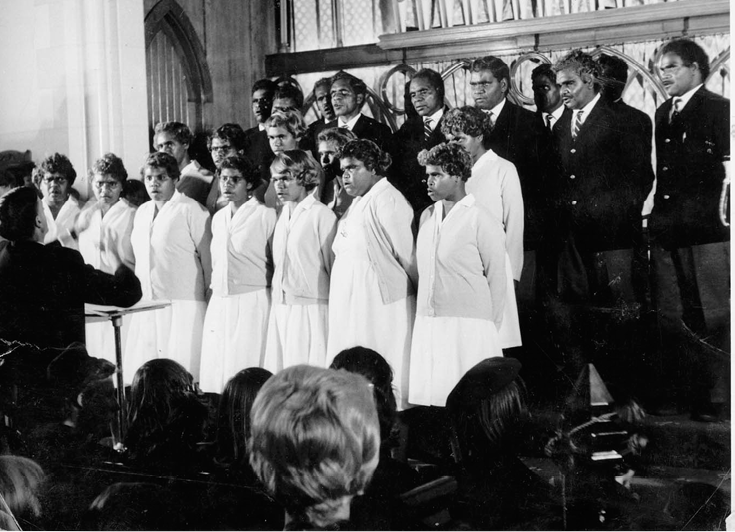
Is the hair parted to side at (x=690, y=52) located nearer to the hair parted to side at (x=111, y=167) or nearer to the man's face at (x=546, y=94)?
the man's face at (x=546, y=94)

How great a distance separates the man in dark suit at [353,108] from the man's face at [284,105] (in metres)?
0.18

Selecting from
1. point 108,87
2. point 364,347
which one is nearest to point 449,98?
point 364,347

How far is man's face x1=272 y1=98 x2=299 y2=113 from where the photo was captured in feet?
12.4

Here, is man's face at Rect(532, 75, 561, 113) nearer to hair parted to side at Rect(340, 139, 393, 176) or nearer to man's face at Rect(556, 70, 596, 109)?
man's face at Rect(556, 70, 596, 109)

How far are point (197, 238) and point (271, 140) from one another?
57cm

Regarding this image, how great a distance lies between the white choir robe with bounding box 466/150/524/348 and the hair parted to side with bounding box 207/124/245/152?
1.04 meters

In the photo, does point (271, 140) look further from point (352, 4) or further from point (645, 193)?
point (645, 193)

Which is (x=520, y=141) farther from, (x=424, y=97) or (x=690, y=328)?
(x=690, y=328)

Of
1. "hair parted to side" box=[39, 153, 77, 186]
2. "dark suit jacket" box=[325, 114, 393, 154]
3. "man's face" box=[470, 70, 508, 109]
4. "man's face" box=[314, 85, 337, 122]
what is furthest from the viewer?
"hair parted to side" box=[39, 153, 77, 186]

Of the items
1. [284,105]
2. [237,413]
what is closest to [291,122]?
[284,105]

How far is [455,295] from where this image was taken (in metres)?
3.55

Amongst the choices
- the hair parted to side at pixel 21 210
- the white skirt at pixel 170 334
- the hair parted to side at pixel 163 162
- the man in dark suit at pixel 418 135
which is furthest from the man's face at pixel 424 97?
the hair parted to side at pixel 21 210

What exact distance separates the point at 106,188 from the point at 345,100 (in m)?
1.23

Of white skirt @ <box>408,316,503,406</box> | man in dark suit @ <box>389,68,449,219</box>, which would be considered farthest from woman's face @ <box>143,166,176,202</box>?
white skirt @ <box>408,316,503,406</box>
